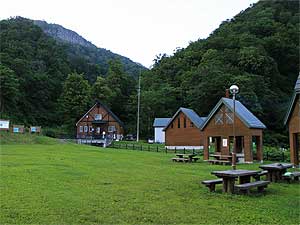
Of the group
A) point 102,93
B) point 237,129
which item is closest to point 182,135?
point 237,129

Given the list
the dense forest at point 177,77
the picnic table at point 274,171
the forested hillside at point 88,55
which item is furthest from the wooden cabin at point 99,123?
the picnic table at point 274,171

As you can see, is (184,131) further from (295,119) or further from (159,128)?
(295,119)

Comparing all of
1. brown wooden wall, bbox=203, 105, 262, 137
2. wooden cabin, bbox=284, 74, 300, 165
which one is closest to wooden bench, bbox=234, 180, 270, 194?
wooden cabin, bbox=284, 74, 300, 165

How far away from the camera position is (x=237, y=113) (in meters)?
25.5

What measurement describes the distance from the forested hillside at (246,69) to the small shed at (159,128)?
5798 mm

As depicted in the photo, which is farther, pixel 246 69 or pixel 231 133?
pixel 246 69

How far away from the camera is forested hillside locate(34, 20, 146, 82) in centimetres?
8706

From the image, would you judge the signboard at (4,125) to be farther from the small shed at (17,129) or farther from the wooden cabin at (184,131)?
the wooden cabin at (184,131)

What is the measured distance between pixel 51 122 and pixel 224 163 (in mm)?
53784

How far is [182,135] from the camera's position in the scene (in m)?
43.8

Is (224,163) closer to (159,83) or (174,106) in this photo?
(174,106)

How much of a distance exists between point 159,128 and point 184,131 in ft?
40.8

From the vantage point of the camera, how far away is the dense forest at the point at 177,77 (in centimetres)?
5512

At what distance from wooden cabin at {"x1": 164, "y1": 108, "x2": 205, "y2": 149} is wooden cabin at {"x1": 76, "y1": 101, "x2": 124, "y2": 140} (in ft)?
64.8
